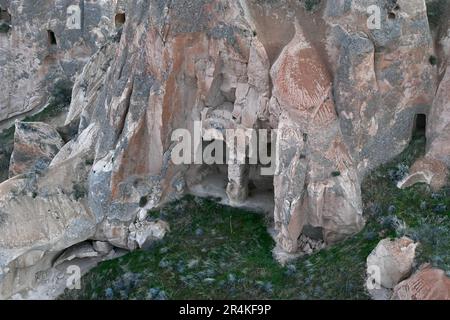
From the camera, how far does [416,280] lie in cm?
1580

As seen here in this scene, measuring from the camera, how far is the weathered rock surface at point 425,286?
15117 mm

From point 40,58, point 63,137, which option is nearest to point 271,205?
point 63,137

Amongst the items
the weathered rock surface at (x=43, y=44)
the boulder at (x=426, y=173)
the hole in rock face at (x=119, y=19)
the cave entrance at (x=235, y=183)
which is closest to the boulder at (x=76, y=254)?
the cave entrance at (x=235, y=183)

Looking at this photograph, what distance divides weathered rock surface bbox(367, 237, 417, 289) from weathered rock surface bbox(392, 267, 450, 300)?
19.6 inches

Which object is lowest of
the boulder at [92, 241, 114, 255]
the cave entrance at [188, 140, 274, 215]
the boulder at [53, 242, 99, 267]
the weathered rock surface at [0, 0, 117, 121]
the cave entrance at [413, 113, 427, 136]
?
the boulder at [53, 242, 99, 267]

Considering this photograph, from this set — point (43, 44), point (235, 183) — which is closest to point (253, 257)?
point (235, 183)

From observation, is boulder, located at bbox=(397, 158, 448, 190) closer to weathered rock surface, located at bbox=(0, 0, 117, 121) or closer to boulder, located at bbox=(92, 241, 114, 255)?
boulder, located at bbox=(92, 241, 114, 255)

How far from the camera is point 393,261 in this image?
16812mm

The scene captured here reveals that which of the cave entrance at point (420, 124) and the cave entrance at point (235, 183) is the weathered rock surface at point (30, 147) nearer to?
the cave entrance at point (235, 183)

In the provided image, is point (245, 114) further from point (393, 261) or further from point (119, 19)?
point (119, 19)

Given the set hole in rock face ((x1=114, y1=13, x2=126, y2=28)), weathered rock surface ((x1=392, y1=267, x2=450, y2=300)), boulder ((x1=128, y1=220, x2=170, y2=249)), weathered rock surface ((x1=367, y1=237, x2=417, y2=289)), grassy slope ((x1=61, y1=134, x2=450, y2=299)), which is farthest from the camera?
hole in rock face ((x1=114, y1=13, x2=126, y2=28))

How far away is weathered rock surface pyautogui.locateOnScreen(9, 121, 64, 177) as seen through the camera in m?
27.6

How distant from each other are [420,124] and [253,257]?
7.26 m

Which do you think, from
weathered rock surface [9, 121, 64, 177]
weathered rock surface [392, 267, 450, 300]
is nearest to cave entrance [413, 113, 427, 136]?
weathered rock surface [392, 267, 450, 300]
